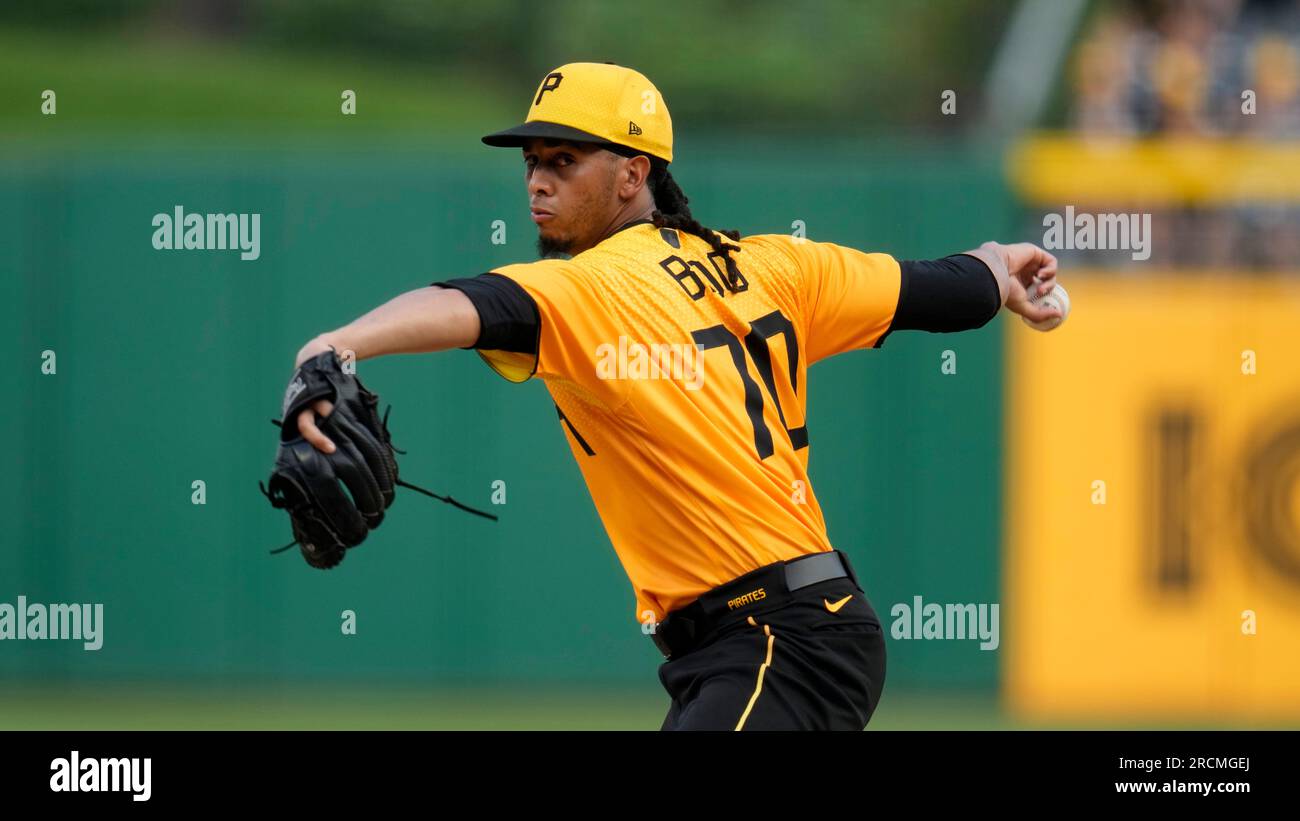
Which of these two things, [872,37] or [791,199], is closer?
[791,199]

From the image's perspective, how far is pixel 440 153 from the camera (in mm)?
11586

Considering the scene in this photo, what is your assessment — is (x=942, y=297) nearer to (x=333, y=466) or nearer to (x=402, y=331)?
(x=402, y=331)

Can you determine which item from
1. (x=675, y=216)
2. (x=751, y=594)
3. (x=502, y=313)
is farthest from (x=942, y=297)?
(x=502, y=313)

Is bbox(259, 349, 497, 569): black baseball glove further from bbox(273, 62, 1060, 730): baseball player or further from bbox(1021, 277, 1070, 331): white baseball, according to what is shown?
bbox(1021, 277, 1070, 331): white baseball

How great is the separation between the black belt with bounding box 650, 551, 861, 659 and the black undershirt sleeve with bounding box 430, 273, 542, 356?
0.84m

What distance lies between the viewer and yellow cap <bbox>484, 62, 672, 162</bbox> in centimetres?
506

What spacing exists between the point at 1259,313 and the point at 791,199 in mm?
2817

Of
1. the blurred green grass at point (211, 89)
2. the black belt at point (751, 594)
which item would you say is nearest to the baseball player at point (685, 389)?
the black belt at point (751, 594)

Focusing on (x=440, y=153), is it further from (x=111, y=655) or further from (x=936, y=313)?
(x=936, y=313)

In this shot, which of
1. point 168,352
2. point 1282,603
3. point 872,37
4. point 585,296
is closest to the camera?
point 585,296

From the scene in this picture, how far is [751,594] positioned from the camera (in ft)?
16.1

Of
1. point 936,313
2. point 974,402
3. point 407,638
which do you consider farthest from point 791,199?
point 936,313

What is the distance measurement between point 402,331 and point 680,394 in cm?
88

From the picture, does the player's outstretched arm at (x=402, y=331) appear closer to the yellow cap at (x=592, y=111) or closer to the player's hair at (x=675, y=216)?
the yellow cap at (x=592, y=111)
